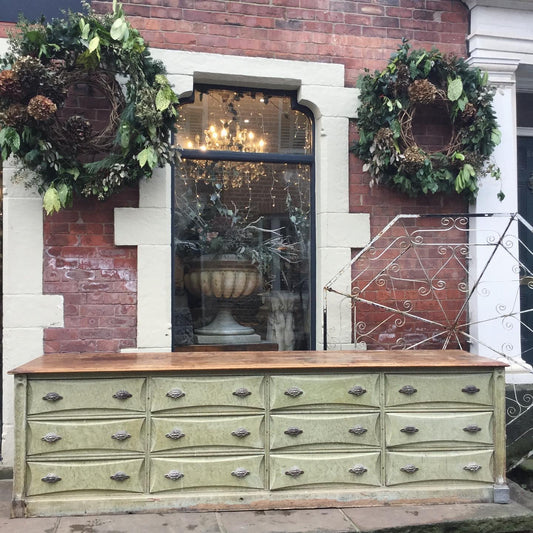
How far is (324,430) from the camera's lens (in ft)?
13.0

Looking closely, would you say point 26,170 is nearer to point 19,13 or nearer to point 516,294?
point 19,13

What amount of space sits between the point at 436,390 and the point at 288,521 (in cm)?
126

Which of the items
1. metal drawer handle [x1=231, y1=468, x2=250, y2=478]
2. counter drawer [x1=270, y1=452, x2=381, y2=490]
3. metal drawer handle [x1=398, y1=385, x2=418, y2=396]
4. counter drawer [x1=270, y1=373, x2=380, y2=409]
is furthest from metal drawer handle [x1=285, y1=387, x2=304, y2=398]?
metal drawer handle [x1=398, y1=385, x2=418, y2=396]

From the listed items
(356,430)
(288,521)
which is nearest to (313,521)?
(288,521)

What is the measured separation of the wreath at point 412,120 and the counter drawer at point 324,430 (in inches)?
78.5

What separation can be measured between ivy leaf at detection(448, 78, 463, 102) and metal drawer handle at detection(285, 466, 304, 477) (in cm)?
309

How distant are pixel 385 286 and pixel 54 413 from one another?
9.11 feet

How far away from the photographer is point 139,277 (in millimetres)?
4785

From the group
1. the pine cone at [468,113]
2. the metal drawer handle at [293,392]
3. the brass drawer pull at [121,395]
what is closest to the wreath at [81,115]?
the brass drawer pull at [121,395]

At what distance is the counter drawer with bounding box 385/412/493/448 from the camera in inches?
159

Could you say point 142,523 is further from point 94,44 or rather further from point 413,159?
point 413,159

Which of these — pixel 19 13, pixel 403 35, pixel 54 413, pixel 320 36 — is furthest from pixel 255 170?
pixel 54 413

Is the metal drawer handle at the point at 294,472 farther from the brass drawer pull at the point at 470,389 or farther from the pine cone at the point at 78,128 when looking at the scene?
the pine cone at the point at 78,128

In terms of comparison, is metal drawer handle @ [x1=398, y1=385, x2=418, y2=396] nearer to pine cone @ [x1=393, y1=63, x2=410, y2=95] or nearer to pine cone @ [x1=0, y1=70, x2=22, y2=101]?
pine cone @ [x1=393, y1=63, x2=410, y2=95]
